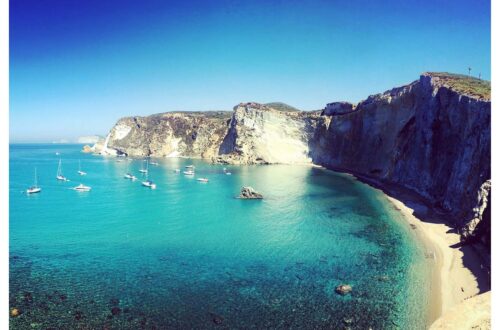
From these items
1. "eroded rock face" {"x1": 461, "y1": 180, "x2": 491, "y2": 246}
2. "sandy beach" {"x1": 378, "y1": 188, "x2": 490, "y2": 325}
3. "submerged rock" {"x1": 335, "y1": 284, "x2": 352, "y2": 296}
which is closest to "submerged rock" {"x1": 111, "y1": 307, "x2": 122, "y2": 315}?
"submerged rock" {"x1": 335, "y1": 284, "x2": 352, "y2": 296}

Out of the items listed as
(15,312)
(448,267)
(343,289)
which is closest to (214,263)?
(343,289)

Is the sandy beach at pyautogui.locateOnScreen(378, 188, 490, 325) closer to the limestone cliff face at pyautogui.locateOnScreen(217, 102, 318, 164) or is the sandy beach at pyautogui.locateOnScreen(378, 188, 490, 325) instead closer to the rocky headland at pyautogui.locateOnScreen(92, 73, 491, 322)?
the rocky headland at pyautogui.locateOnScreen(92, 73, 491, 322)

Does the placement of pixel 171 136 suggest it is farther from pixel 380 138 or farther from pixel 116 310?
pixel 116 310

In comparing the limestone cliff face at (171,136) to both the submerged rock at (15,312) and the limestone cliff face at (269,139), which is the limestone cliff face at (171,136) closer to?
the limestone cliff face at (269,139)

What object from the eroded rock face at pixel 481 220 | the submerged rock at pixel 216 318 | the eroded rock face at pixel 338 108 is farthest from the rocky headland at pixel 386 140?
the submerged rock at pixel 216 318

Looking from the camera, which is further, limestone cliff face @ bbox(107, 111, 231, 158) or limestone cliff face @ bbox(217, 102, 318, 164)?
limestone cliff face @ bbox(107, 111, 231, 158)
